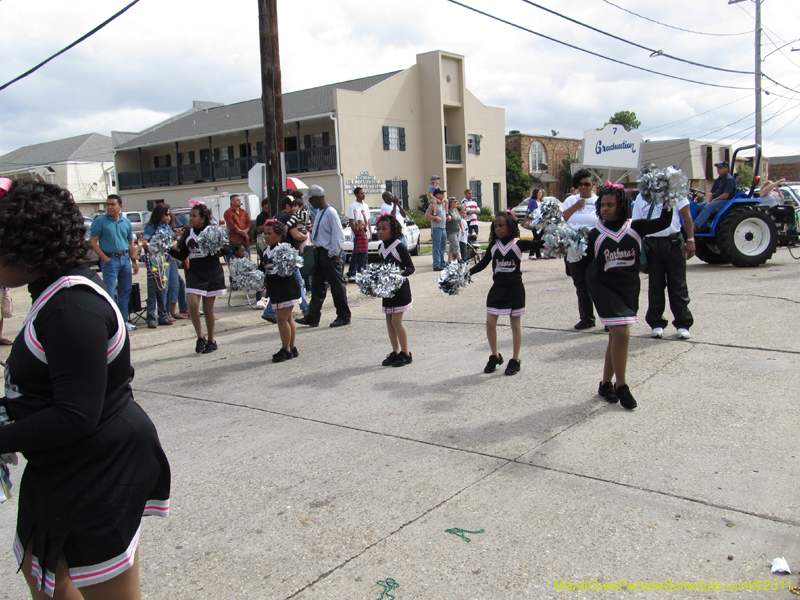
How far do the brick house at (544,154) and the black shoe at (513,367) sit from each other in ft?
134

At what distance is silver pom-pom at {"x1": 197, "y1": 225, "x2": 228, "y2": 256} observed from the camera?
7.54 meters

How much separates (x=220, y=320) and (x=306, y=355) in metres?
3.00

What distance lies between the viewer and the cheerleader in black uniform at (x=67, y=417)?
174 centimetres

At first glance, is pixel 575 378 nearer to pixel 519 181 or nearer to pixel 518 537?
pixel 518 537

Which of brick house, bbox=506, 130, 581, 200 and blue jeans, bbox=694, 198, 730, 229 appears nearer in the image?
blue jeans, bbox=694, 198, 730, 229

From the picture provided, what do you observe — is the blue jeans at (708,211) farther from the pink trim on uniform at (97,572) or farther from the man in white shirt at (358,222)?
the pink trim on uniform at (97,572)

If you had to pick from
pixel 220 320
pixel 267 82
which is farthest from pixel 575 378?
pixel 267 82

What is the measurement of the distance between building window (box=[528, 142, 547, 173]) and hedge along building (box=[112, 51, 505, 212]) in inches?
356

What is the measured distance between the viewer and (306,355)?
24.6ft

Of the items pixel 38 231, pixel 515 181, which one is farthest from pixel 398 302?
pixel 515 181

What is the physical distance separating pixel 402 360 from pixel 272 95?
19.1ft

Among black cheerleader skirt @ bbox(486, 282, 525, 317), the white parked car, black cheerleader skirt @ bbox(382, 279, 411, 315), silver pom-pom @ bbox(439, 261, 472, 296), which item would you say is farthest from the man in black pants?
the white parked car

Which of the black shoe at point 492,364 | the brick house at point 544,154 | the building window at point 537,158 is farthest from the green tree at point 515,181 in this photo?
the black shoe at point 492,364

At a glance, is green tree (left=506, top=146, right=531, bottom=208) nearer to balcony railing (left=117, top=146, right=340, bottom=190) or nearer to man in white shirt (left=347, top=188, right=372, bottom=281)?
balcony railing (left=117, top=146, right=340, bottom=190)
